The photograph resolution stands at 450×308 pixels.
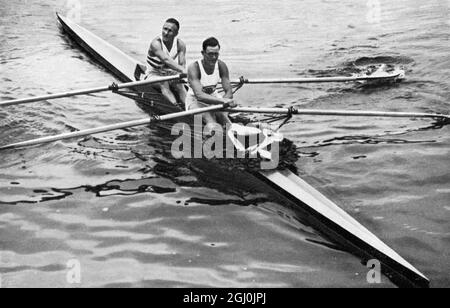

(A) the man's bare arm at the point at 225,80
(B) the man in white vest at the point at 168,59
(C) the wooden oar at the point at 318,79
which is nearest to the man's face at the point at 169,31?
(B) the man in white vest at the point at 168,59

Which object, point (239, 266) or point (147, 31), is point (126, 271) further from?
point (147, 31)

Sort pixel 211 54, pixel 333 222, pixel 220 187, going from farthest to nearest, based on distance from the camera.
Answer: pixel 211 54, pixel 220 187, pixel 333 222

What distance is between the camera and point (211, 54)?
678 centimetres

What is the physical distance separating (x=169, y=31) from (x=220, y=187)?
3.53m

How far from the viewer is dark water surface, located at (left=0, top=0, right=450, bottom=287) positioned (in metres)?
4.92

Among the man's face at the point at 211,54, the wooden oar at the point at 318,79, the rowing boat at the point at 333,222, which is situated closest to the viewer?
the rowing boat at the point at 333,222

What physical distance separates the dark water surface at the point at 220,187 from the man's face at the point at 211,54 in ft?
5.44

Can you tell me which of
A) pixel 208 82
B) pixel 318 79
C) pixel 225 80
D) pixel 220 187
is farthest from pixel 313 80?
pixel 220 187

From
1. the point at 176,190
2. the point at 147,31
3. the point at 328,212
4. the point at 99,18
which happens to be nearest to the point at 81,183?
the point at 176,190

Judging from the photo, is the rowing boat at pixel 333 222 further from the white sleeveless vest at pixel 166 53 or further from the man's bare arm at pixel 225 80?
the white sleeveless vest at pixel 166 53

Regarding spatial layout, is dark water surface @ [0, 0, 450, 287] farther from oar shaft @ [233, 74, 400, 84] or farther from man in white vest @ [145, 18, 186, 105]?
man in white vest @ [145, 18, 186, 105]

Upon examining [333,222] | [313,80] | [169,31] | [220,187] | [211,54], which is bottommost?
[333,222]

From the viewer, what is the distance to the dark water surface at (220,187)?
4922 millimetres

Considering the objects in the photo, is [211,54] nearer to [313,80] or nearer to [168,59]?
[168,59]
